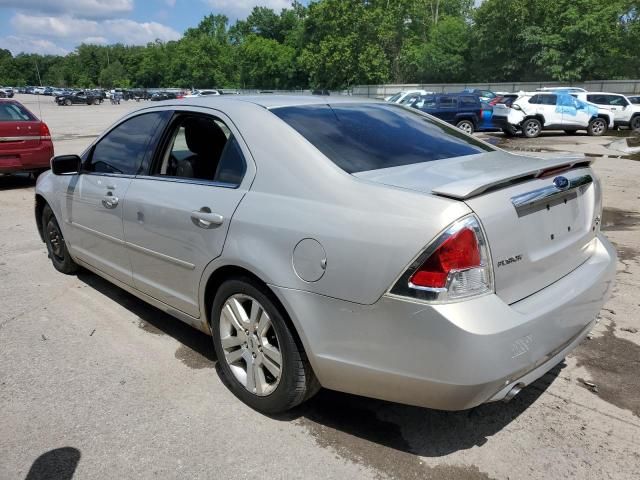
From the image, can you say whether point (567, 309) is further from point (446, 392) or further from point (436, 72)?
point (436, 72)

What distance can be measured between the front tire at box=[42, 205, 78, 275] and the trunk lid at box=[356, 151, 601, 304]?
3623 millimetres

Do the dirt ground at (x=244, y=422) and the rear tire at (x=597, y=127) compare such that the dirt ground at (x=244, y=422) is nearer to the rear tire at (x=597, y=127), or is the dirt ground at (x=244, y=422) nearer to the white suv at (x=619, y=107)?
the rear tire at (x=597, y=127)

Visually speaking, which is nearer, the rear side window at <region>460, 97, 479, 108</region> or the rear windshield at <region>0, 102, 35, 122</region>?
the rear windshield at <region>0, 102, 35, 122</region>

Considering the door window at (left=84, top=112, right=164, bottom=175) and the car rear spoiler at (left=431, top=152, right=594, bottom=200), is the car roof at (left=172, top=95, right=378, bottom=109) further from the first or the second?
the car rear spoiler at (left=431, top=152, right=594, bottom=200)

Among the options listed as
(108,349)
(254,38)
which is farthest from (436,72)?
(108,349)

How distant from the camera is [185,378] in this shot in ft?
10.8

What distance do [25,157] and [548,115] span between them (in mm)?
18376

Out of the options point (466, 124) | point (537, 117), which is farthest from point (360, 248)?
point (537, 117)

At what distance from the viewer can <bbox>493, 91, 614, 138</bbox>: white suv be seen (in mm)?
20562

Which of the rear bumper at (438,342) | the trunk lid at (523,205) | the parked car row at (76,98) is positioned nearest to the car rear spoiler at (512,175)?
the trunk lid at (523,205)

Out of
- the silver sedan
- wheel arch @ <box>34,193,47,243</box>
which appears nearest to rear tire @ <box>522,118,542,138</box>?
the silver sedan

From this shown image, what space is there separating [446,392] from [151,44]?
147 metres

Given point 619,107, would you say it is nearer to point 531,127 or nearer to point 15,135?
point 531,127

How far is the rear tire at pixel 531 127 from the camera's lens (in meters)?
20.6
